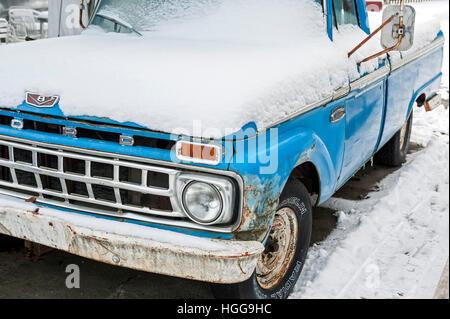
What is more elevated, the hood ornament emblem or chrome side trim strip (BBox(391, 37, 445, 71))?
chrome side trim strip (BBox(391, 37, 445, 71))

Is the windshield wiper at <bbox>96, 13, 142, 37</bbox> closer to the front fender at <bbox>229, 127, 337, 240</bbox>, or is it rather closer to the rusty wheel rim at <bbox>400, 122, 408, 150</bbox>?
the front fender at <bbox>229, 127, 337, 240</bbox>

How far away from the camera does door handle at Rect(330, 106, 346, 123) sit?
3.10 metres

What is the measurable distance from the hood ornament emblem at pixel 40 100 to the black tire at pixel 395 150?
3804mm

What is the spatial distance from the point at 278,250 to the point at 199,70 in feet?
3.73

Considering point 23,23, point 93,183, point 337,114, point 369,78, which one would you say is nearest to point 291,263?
point 337,114

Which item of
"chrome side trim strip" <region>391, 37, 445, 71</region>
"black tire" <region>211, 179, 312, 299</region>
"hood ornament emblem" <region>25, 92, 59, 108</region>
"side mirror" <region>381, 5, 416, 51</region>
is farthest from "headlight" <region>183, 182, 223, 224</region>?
"chrome side trim strip" <region>391, 37, 445, 71</region>

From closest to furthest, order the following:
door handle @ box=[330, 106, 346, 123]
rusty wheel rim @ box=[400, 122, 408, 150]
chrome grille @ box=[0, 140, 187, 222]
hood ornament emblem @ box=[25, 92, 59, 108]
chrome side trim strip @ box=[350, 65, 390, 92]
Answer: chrome grille @ box=[0, 140, 187, 222] < hood ornament emblem @ box=[25, 92, 59, 108] < door handle @ box=[330, 106, 346, 123] < chrome side trim strip @ box=[350, 65, 390, 92] < rusty wheel rim @ box=[400, 122, 408, 150]

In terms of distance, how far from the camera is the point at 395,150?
5.36 meters

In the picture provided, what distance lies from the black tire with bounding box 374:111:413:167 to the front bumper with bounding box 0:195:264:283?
3.41m

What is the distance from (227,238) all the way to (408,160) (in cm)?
397

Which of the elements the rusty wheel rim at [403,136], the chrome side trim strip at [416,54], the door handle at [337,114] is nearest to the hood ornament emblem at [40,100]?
the door handle at [337,114]

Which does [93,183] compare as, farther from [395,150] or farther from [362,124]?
[395,150]

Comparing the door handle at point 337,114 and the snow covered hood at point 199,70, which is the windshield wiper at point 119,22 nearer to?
the snow covered hood at point 199,70

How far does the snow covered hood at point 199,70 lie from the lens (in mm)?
2293
